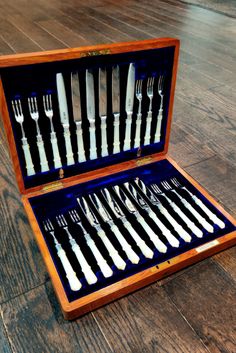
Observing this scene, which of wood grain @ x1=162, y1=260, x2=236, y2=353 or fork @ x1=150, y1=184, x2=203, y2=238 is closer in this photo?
wood grain @ x1=162, y1=260, x2=236, y2=353

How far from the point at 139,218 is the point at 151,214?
3 cm

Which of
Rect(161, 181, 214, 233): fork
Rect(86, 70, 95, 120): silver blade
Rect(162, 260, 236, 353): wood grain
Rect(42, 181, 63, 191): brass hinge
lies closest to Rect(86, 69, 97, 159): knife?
Rect(86, 70, 95, 120): silver blade

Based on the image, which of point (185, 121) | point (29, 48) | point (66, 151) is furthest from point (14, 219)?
point (29, 48)

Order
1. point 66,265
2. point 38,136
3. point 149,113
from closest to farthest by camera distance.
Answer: point 66,265 < point 38,136 < point 149,113

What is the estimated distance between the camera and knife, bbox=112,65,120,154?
2.39 feet

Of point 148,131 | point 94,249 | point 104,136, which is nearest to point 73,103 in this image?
point 104,136

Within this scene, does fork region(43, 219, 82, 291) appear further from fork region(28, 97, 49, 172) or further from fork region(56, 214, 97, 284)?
fork region(28, 97, 49, 172)

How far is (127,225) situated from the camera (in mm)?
722

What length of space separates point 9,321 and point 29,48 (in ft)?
5.28

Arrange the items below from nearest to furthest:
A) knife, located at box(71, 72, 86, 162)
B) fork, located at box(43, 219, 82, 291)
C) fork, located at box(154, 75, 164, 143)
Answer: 1. fork, located at box(43, 219, 82, 291)
2. knife, located at box(71, 72, 86, 162)
3. fork, located at box(154, 75, 164, 143)

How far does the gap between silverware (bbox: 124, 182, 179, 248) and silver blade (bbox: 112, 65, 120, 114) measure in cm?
21

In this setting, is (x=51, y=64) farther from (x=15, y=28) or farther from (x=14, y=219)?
(x=15, y=28)

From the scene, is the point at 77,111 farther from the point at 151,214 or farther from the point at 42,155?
the point at 151,214

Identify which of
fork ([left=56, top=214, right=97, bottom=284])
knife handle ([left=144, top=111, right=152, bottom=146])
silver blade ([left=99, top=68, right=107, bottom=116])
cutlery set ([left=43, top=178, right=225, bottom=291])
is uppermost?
silver blade ([left=99, top=68, right=107, bottom=116])
